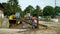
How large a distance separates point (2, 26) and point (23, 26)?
295 centimetres

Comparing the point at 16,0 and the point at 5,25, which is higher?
the point at 16,0

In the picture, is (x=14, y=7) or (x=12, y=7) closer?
(x=14, y=7)

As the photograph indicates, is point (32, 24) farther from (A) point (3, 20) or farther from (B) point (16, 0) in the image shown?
(B) point (16, 0)

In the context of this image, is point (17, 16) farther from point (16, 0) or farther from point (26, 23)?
point (16, 0)

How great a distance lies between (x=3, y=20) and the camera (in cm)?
2852

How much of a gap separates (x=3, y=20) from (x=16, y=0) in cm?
5294

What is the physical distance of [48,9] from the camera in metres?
112

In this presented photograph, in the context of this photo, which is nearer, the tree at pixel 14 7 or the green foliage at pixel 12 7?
the tree at pixel 14 7

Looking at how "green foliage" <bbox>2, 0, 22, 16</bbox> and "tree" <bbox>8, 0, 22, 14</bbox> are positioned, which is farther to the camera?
"green foliage" <bbox>2, 0, 22, 16</bbox>

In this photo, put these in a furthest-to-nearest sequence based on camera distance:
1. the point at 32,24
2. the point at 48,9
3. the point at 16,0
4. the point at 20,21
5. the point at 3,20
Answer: the point at 48,9 < the point at 16,0 < the point at 20,21 < the point at 3,20 < the point at 32,24

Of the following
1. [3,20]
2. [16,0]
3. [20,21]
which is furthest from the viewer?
[16,0]

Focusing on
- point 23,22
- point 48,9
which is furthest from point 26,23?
point 48,9

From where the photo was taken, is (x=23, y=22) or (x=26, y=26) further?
(x=23, y=22)

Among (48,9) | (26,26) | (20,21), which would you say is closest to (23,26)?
(26,26)
